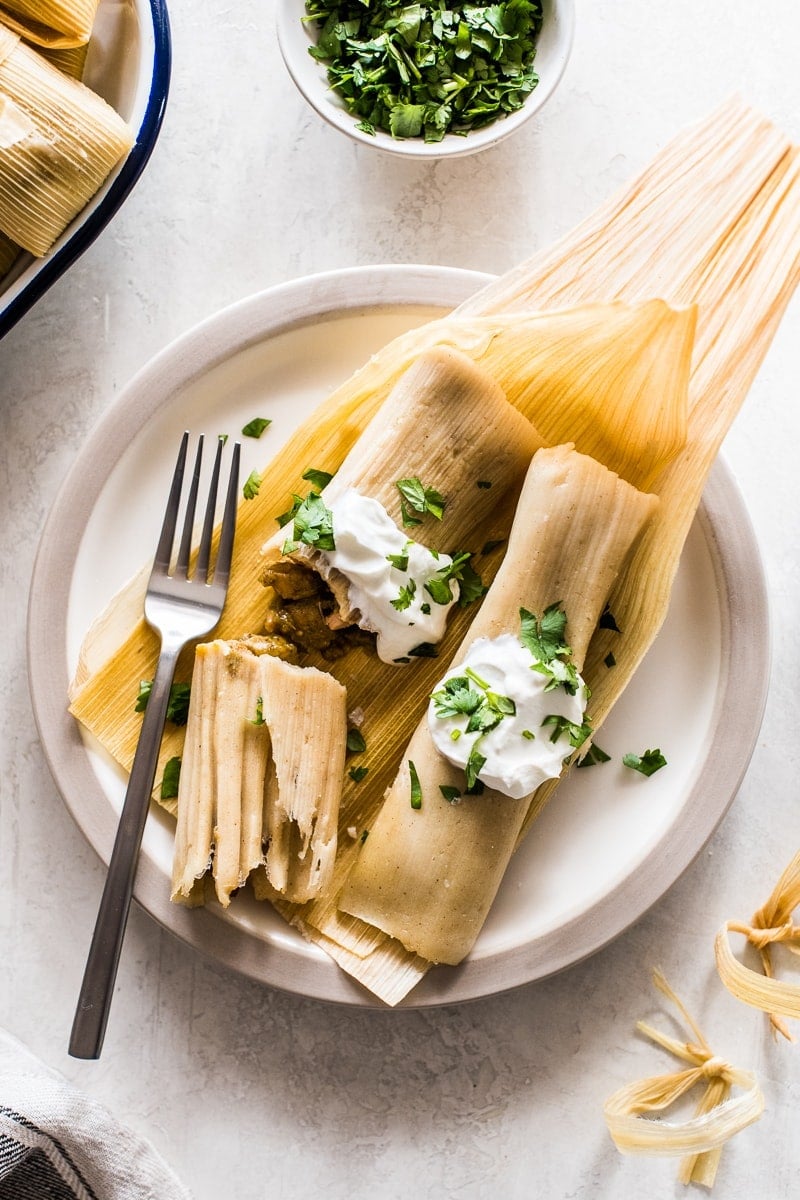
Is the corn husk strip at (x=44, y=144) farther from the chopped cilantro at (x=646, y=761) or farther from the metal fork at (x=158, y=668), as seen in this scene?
the chopped cilantro at (x=646, y=761)

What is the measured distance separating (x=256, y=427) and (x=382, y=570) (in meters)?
0.52

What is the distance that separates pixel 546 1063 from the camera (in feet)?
7.69

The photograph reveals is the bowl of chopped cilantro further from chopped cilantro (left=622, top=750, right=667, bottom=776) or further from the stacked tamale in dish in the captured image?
chopped cilantro (left=622, top=750, right=667, bottom=776)

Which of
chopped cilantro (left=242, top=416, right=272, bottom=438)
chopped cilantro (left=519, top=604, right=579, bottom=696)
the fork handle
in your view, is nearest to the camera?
chopped cilantro (left=519, top=604, right=579, bottom=696)

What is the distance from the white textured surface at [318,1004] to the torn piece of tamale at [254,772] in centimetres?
43

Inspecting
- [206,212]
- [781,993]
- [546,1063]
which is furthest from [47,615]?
[781,993]

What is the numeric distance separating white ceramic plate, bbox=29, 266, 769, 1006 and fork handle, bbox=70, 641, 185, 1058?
7 cm

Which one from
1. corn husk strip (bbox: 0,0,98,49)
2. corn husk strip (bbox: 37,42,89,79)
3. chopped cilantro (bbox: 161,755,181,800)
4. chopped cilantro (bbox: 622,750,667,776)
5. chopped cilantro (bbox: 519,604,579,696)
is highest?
corn husk strip (bbox: 0,0,98,49)

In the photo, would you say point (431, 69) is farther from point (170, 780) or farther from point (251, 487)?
point (170, 780)

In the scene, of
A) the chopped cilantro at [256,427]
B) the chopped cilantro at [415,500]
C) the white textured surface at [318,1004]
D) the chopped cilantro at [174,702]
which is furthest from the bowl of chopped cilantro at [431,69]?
the chopped cilantro at [174,702]

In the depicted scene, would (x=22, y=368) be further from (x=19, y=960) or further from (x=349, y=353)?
(x=19, y=960)

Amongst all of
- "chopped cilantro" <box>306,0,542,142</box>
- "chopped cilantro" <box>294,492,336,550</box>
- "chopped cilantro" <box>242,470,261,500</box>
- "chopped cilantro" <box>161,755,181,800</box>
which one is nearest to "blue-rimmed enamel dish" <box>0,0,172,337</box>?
"chopped cilantro" <box>306,0,542,142</box>

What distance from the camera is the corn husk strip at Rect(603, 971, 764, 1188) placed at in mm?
2199

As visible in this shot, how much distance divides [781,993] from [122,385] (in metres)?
1.98
